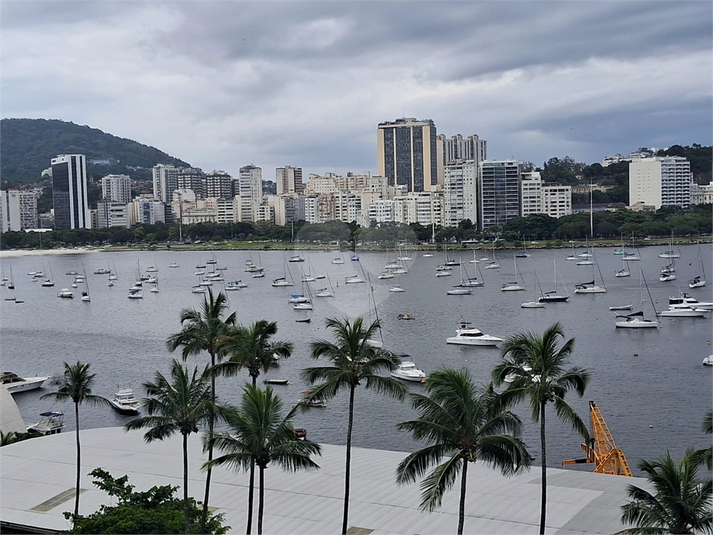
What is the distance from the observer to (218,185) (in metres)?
83.2

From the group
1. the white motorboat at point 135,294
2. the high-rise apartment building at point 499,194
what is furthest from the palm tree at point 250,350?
the high-rise apartment building at point 499,194

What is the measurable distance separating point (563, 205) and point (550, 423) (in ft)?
137

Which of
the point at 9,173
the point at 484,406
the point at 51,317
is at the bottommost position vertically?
the point at 51,317

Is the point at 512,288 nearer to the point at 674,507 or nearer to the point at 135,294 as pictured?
the point at 135,294

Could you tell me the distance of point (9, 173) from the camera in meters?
93.0

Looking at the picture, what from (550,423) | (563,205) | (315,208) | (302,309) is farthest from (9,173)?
(550,423)

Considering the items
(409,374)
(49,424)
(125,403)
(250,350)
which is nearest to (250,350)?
(250,350)

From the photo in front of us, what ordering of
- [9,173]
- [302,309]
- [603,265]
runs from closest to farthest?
[302,309], [603,265], [9,173]

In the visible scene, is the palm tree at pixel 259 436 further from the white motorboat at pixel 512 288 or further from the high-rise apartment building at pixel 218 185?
the high-rise apartment building at pixel 218 185

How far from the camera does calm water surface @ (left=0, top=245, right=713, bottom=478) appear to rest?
33.6 feet

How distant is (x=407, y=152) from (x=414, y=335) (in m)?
48.5

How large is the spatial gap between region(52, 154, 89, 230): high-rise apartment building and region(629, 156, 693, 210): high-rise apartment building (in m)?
41.1

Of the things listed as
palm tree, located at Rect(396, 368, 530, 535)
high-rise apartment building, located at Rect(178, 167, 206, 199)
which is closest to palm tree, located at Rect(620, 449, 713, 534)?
palm tree, located at Rect(396, 368, 530, 535)

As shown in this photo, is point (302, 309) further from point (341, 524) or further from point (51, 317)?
point (341, 524)
